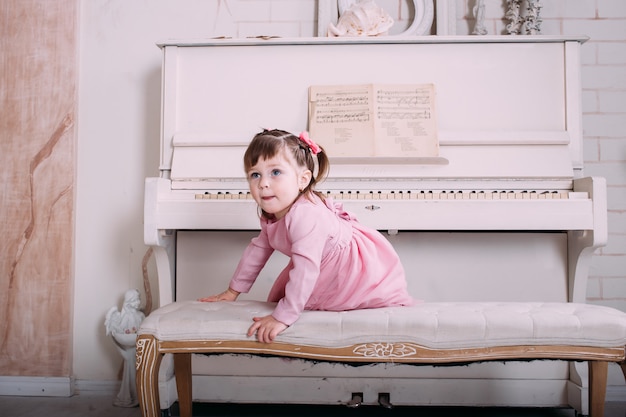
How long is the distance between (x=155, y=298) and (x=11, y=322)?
667 mm

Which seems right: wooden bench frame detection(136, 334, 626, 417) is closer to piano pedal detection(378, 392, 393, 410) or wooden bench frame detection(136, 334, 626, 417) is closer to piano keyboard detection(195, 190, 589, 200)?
piano keyboard detection(195, 190, 589, 200)

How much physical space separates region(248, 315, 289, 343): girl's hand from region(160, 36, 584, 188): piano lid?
864 millimetres

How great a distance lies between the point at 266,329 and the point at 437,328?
0.42 metres

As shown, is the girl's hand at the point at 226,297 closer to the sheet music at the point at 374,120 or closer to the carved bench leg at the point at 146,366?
the carved bench leg at the point at 146,366

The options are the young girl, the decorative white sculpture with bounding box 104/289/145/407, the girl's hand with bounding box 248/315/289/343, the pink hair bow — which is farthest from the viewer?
the decorative white sculpture with bounding box 104/289/145/407

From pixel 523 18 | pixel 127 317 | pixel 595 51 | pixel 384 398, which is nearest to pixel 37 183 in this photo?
pixel 127 317

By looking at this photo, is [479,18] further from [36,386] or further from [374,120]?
[36,386]

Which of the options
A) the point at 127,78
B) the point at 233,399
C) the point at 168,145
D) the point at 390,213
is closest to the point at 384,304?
the point at 390,213

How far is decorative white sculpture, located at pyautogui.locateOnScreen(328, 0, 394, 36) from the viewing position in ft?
7.59

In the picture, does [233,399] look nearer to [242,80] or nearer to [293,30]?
[242,80]

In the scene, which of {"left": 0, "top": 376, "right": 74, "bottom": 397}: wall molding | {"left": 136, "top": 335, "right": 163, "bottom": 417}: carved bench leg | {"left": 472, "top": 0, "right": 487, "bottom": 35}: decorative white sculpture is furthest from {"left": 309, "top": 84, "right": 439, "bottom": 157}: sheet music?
{"left": 0, "top": 376, "right": 74, "bottom": 397}: wall molding

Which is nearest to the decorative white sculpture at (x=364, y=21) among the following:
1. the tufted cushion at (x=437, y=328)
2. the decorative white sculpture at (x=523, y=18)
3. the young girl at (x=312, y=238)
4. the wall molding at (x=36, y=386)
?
the decorative white sculpture at (x=523, y=18)

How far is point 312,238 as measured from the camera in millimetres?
1432

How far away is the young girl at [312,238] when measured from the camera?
1440 millimetres
